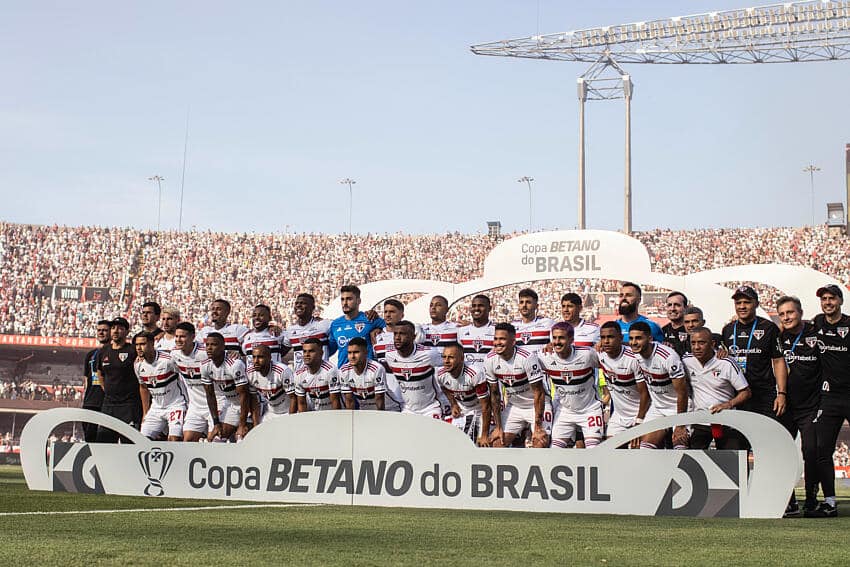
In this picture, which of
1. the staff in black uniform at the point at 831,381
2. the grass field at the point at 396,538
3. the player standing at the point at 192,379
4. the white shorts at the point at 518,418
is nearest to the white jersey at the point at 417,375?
the white shorts at the point at 518,418

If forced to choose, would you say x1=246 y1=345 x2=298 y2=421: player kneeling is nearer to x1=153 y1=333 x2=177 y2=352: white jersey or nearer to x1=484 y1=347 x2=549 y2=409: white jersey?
x1=153 y1=333 x2=177 y2=352: white jersey

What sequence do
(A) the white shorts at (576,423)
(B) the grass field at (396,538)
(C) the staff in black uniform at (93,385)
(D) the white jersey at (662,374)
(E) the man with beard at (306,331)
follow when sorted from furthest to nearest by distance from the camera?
(C) the staff in black uniform at (93,385) → (E) the man with beard at (306,331) → (A) the white shorts at (576,423) → (D) the white jersey at (662,374) → (B) the grass field at (396,538)

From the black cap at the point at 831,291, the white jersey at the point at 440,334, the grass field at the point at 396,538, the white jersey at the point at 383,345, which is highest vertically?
the black cap at the point at 831,291

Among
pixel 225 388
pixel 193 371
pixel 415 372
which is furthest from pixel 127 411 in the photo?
pixel 415 372

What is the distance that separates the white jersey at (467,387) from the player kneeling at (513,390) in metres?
0.08

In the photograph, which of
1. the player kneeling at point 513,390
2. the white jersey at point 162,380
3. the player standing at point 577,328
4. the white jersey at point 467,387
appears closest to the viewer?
the player kneeling at point 513,390

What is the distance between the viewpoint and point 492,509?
9312mm

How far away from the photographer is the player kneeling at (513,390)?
10508 mm

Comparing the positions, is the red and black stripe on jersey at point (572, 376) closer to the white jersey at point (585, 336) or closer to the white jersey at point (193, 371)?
the white jersey at point (585, 336)

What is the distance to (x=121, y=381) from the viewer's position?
41.3ft

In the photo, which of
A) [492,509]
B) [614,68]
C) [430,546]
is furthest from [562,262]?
[614,68]

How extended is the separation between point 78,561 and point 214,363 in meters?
6.82

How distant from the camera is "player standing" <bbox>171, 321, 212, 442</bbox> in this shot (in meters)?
12.0

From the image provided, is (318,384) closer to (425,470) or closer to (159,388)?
(425,470)
